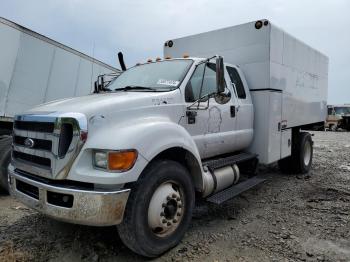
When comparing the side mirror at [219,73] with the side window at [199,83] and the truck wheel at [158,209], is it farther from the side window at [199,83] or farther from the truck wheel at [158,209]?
the truck wheel at [158,209]

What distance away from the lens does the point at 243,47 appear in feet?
19.2

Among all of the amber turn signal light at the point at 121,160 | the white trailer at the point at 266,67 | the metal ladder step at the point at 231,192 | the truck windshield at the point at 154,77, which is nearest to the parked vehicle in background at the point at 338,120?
the white trailer at the point at 266,67

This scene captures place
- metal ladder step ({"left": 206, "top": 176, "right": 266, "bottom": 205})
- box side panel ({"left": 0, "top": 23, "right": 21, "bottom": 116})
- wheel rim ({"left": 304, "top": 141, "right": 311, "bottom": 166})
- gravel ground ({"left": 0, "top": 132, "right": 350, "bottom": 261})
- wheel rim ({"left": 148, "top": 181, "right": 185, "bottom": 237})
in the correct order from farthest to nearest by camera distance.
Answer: wheel rim ({"left": 304, "top": 141, "right": 311, "bottom": 166}) < box side panel ({"left": 0, "top": 23, "right": 21, "bottom": 116}) < metal ladder step ({"left": 206, "top": 176, "right": 266, "bottom": 205}) < gravel ground ({"left": 0, "top": 132, "right": 350, "bottom": 261}) < wheel rim ({"left": 148, "top": 181, "right": 185, "bottom": 237})

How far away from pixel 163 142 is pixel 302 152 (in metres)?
5.02

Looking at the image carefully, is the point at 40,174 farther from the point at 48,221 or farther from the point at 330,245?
the point at 330,245

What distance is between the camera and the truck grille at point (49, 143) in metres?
3.04

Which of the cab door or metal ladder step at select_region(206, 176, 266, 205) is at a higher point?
the cab door

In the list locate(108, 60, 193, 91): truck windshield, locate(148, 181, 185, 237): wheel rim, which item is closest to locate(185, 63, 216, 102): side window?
locate(108, 60, 193, 91): truck windshield

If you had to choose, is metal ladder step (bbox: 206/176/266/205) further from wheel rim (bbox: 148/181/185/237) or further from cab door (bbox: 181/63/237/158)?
wheel rim (bbox: 148/181/185/237)

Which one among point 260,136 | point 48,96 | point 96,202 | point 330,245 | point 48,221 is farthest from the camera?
point 48,96

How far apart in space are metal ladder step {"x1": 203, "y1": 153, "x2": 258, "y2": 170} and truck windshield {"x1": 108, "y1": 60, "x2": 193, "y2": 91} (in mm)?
1223

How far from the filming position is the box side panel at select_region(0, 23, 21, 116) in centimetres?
587

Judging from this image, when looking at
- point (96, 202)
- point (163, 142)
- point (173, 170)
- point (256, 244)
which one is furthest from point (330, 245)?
point (96, 202)

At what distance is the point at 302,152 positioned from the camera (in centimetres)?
747
